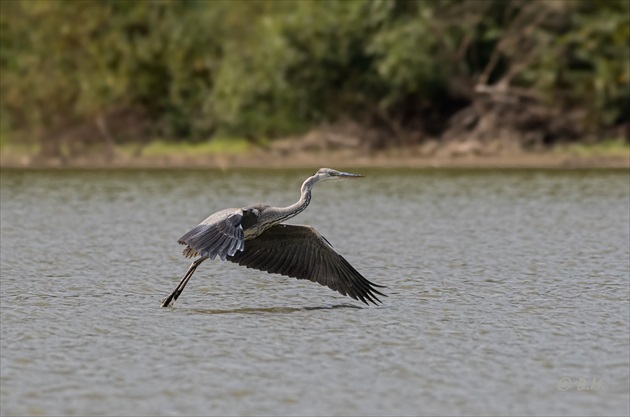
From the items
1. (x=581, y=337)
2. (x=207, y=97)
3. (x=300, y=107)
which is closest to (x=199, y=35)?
(x=207, y=97)

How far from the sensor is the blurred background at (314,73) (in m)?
33.9

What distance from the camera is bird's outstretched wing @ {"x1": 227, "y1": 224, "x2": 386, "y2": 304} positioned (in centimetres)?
1166

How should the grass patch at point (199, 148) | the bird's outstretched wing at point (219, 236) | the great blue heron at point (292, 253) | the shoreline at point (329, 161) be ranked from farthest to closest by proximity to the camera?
the grass patch at point (199, 148)
the shoreline at point (329, 161)
the great blue heron at point (292, 253)
the bird's outstretched wing at point (219, 236)

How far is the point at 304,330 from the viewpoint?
10.5 meters

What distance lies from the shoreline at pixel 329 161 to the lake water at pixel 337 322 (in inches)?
468

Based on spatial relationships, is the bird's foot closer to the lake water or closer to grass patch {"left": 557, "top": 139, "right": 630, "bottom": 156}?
the lake water

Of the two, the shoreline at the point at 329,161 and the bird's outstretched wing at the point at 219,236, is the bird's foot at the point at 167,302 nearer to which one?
the bird's outstretched wing at the point at 219,236

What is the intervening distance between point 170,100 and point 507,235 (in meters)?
23.2

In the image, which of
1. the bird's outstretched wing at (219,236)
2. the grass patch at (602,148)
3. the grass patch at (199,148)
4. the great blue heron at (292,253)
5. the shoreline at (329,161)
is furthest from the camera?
the grass patch at (199,148)

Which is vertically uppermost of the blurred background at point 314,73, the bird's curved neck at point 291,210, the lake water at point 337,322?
the blurred background at point 314,73

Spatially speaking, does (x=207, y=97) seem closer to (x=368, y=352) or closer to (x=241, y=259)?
(x=241, y=259)

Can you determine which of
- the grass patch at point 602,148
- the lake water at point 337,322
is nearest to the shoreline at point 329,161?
the grass patch at point 602,148

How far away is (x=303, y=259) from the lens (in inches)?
462

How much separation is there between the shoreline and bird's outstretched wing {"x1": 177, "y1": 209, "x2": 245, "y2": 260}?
74.2 ft
